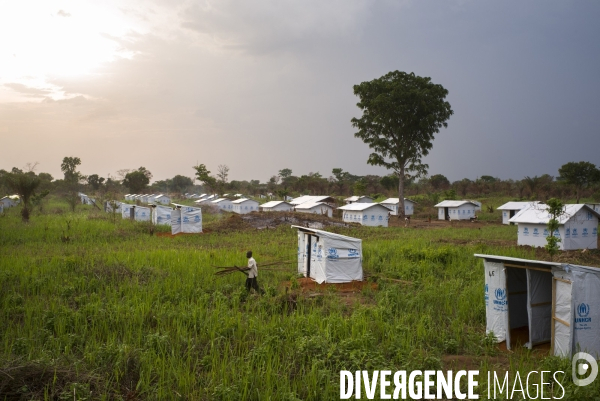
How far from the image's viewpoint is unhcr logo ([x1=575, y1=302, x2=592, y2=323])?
873 cm

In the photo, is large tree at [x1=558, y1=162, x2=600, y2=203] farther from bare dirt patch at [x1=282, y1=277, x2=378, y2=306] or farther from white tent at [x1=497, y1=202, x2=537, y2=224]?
bare dirt patch at [x1=282, y1=277, x2=378, y2=306]

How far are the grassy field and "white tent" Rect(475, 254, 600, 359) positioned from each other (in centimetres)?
69

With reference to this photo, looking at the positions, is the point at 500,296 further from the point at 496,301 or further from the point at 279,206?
the point at 279,206

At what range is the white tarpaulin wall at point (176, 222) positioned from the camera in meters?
31.8

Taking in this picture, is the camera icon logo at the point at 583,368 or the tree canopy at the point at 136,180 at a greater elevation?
the tree canopy at the point at 136,180

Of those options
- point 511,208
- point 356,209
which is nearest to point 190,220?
point 356,209

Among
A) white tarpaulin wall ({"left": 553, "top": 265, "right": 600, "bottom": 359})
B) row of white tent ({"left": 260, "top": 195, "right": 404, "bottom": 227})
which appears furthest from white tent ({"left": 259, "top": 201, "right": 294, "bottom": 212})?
white tarpaulin wall ({"left": 553, "top": 265, "right": 600, "bottom": 359})

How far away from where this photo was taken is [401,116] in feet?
158

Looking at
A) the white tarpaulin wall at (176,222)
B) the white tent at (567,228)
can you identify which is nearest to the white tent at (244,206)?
the white tarpaulin wall at (176,222)

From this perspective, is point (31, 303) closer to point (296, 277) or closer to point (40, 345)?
point (40, 345)

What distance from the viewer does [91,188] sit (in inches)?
3878

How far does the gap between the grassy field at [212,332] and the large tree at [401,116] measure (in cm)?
3269

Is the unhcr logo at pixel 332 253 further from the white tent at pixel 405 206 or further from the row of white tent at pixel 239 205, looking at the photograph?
the row of white tent at pixel 239 205

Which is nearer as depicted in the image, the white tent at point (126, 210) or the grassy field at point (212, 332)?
the grassy field at point (212, 332)
